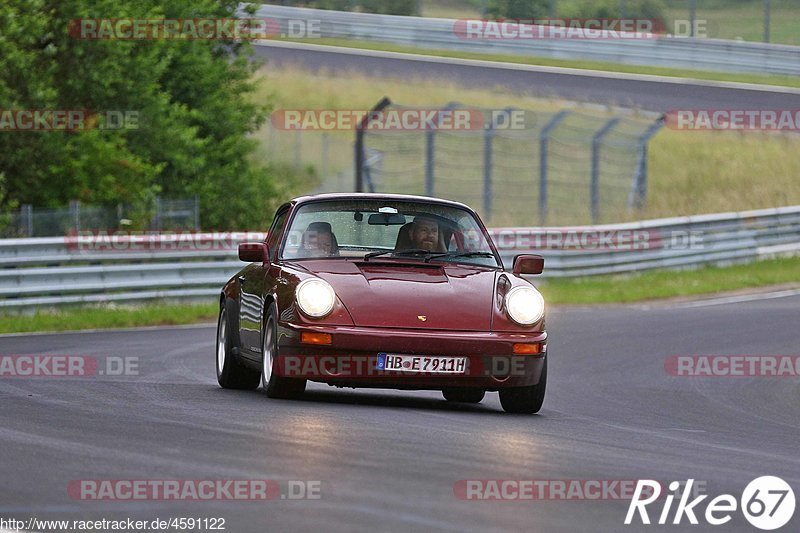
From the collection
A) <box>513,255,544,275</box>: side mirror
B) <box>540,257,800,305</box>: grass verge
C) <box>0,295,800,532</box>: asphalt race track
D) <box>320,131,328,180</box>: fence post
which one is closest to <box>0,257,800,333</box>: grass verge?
<box>540,257,800,305</box>: grass verge

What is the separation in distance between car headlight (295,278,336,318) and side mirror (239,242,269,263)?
120cm

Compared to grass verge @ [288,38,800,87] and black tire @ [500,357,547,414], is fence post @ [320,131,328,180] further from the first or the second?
black tire @ [500,357,547,414]

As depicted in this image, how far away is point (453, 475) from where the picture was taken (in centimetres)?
715

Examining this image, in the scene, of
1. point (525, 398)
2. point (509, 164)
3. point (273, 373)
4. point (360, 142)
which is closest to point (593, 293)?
point (360, 142)

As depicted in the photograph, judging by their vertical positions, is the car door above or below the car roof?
below

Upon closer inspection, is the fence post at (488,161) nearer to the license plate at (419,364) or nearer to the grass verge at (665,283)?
the grass verge at (665,283)

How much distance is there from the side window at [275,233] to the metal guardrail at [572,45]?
107ft

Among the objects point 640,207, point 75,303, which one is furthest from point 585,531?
point 640,207

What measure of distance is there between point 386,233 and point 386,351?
1.69 m

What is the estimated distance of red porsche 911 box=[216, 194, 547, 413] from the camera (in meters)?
10.1

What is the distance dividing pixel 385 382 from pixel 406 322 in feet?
1.28

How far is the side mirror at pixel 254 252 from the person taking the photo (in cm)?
1144

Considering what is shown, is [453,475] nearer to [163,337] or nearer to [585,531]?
[585,531]

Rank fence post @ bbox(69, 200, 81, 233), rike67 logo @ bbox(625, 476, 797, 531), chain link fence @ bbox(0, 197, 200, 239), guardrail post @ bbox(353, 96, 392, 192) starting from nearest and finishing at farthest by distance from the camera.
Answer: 1. rike67 logo @ bbox(625, 476, 797, 531)
2. chain link fence @ bbox(0, 197, 200, 239)
3. fence post @ bbox(69, 200, 81, 233)
4. guardrail post @ bbox(353, 96, 392, 192)
